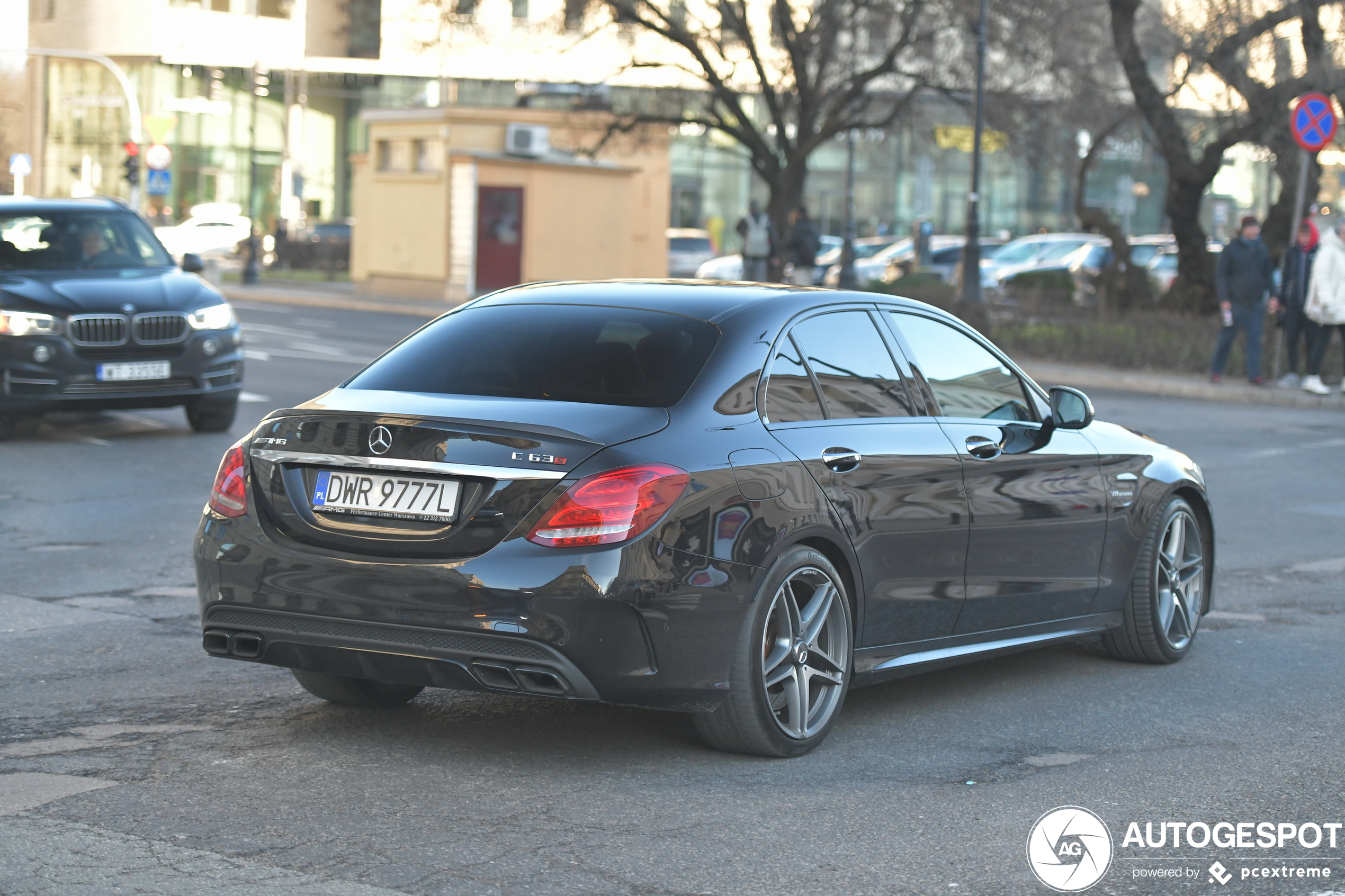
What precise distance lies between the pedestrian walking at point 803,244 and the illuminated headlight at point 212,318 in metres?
16.4

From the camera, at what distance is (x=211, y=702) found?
5898 millimetres

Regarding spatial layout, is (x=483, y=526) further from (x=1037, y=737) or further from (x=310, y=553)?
(x=1037, y=737)

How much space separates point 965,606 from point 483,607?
1.90 meters

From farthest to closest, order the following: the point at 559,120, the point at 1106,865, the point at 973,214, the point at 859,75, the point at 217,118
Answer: the point at 217,118, the point at 559,120, the point at 859,75, the point at 973,214, the point at 1106,865

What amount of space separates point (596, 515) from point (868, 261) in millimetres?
44003

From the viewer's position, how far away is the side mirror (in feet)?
21.4

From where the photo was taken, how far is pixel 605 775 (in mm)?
5078

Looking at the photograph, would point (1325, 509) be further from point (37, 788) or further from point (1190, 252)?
point (1190, 252)

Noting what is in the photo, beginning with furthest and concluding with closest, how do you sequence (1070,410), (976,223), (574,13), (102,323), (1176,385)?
1. (574,13)
2. (976,223)
3. (1176,385)
4. (102,323)
5. (1070,410)

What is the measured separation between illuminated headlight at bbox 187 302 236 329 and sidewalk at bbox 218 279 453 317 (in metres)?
20.2

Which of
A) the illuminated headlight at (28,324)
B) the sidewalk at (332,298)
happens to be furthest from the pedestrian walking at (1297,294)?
the sidewalk at (332,298)

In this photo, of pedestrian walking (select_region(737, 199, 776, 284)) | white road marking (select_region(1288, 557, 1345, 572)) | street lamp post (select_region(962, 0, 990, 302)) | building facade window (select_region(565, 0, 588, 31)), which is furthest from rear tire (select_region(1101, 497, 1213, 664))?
building facade window (select_region(565, 0, 588, 31))

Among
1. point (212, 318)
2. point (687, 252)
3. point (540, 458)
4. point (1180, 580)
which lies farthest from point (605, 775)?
point (687, 252)

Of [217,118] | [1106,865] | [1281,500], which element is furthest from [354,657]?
[217,118]
